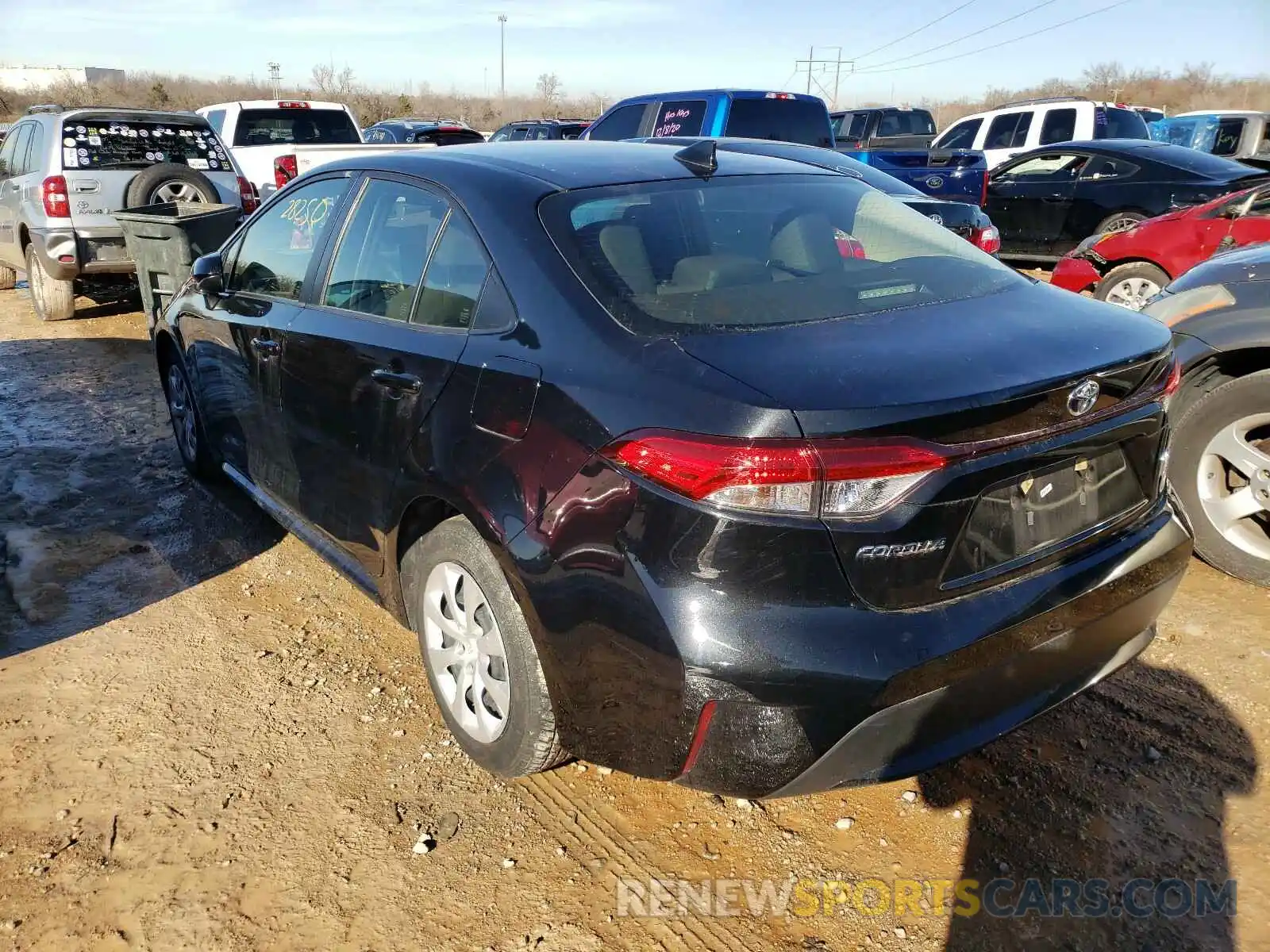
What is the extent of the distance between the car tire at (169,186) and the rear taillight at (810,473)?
311 inches

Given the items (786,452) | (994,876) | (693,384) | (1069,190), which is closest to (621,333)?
(693,384)

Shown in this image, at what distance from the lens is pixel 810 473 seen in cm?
200

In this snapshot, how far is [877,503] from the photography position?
2.03 metres

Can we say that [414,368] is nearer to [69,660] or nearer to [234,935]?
[234,935]

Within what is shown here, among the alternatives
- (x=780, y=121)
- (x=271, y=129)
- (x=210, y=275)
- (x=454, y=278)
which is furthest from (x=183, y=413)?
(x=271, y=129)

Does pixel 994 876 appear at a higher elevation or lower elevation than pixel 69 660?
higher

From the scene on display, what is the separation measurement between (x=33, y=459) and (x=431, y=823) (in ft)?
14.1

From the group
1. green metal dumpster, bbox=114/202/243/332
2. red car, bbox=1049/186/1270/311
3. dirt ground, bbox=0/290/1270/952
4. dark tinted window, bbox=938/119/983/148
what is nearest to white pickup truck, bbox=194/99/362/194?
green metal dumpster, bbox=114/202/243/332

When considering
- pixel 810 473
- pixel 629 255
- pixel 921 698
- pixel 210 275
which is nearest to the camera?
pixel 810 473

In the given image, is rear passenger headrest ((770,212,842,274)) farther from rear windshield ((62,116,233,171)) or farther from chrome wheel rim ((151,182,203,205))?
rear windshield ((62,116,233,171))

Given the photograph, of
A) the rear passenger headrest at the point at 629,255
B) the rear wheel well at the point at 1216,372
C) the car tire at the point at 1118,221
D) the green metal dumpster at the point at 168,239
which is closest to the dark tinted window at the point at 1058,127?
the car tire at the point at 1118,221

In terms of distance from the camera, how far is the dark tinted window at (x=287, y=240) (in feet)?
11.9

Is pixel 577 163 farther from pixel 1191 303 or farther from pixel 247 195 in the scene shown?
pixel 247 195

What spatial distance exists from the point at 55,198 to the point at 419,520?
7.73 m
